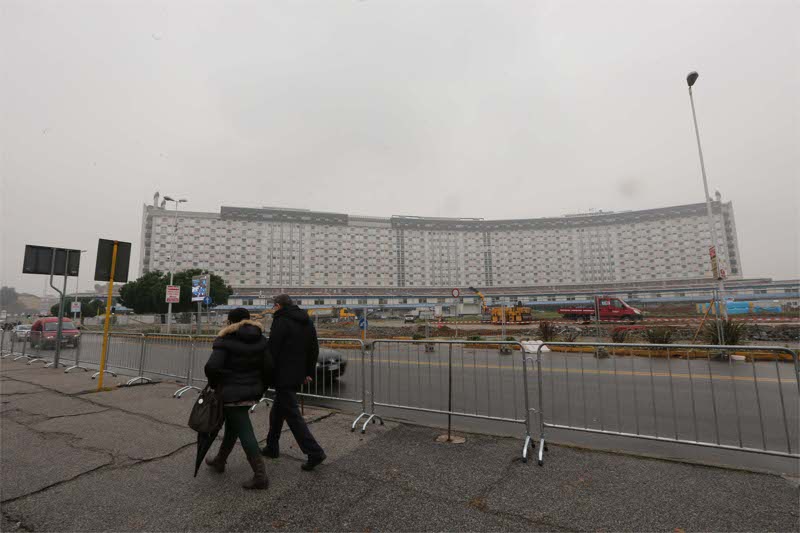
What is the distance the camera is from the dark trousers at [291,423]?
12.3 ft

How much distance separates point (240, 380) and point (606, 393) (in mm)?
5909

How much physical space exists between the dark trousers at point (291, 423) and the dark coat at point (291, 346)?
0.12 m

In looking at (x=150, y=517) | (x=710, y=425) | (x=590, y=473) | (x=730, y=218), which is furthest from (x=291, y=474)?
(x=730, y=218)

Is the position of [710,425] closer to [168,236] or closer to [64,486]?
[64,486]

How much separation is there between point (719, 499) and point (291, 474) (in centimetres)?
366

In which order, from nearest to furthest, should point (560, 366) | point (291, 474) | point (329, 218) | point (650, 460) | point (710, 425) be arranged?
point (291, 474) < point (650, 460) < point (710, 425) < point (560, 366) < point (329, 218)

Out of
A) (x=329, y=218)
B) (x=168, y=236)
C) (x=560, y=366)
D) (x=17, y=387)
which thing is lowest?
(x=17, y=387)

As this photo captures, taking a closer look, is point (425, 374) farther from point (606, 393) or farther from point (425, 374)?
point (606, 393)

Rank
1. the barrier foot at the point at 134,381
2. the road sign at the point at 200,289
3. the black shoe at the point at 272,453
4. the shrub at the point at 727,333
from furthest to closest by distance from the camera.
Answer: the road sign at the point at 200,289 < the shrub at the point at 727,333 < the barrier foot at the point at 134,381 < the black shoe at the point at 272,453

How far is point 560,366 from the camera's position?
564 cm

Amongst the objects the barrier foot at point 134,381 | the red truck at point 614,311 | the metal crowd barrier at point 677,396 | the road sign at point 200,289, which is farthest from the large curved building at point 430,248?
the metal crowd barrier at point 677,396

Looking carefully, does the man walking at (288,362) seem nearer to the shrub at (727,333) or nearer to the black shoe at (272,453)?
the black shoe at (272,453)

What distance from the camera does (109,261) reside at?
8156 mm

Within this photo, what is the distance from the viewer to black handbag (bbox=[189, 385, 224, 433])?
3402 millimetres
